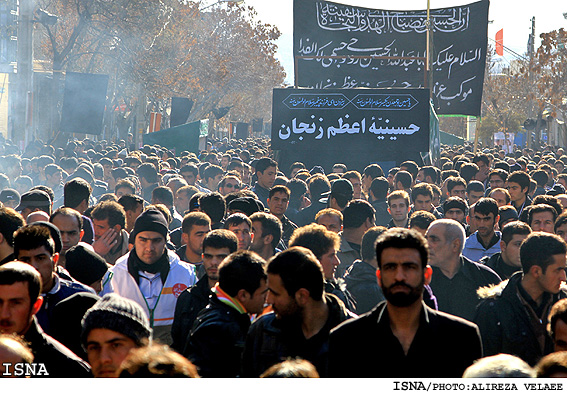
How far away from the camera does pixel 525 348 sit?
14.5 feet

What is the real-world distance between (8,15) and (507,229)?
2800cm

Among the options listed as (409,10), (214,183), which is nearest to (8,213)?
(214,183)

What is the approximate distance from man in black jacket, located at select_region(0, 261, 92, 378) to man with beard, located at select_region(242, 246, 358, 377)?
76 cm

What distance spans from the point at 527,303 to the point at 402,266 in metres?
1.43

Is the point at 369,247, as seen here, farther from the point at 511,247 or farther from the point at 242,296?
the point at 242,296

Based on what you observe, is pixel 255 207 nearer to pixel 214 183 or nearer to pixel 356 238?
pixel 356 238

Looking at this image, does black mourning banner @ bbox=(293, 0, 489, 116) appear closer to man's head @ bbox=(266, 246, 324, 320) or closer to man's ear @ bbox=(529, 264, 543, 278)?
man's ear @ bbox=(529, 264, 543, 278)

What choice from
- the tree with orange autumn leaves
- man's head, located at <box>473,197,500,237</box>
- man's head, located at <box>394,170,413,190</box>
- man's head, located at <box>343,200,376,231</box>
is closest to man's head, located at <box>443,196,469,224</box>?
man's head, located at <box>473,197,500,237</box>

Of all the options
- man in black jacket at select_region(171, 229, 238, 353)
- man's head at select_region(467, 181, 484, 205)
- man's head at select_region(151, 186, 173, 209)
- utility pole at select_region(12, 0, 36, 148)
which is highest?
utility pole at select_region(12, 0, 36, 148)

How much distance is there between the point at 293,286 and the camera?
3738 mm

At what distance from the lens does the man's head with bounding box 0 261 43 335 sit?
3.63 metres

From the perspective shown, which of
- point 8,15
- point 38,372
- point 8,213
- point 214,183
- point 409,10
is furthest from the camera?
point 8,15

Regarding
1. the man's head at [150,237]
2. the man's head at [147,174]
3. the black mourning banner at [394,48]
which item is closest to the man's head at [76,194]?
the man's head at [150,237]

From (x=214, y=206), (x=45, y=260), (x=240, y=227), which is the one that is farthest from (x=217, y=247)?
(x=214, y=206)
